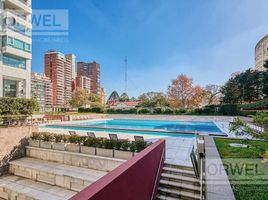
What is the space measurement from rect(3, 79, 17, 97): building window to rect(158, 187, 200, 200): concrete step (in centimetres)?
2253

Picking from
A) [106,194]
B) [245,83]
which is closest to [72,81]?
[245,83]

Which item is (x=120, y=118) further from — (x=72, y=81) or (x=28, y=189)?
(x=72, y=81)

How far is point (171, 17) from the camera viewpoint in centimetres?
1591

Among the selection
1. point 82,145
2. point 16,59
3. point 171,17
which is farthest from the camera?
point 16,59

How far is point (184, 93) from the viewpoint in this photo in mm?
32719

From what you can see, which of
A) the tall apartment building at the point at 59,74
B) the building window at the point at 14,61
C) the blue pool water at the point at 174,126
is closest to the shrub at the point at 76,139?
the blue pool water at the point at 174,126

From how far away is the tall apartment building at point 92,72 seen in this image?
9619 cm

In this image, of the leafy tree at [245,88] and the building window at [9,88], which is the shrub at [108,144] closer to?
the building window at [9,88]

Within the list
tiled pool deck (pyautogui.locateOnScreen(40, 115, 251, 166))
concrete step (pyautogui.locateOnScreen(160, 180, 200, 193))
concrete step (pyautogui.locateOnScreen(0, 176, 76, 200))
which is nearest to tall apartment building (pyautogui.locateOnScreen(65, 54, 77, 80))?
tiled pool deck (pyautogui.locateOnScreen(40, 115, 251, 166))

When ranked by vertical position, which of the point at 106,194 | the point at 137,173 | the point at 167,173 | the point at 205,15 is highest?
the point at 205,15

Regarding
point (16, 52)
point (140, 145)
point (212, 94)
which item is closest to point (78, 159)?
point (140, 145)

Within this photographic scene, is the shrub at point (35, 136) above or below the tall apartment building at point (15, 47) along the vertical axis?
below

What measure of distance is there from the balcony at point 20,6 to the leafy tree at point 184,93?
25724mm

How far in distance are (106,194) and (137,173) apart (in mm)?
1351
